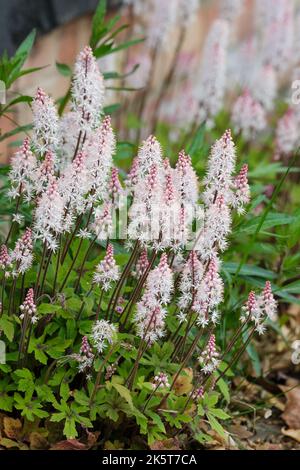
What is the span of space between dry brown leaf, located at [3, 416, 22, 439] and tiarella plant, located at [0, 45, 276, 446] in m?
0.10

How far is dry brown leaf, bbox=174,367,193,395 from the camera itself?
9.02 ft

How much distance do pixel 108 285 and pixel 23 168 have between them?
0.47 meters

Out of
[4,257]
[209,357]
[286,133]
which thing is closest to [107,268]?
[4,257]

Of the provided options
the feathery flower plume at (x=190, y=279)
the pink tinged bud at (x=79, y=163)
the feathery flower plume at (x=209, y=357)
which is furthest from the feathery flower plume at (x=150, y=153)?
the feathery flower plume at (x=209, y=357)

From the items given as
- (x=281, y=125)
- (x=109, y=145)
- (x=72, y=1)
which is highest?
(x=72, y=1)

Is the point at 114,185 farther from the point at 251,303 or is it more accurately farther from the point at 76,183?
the point at 251,303

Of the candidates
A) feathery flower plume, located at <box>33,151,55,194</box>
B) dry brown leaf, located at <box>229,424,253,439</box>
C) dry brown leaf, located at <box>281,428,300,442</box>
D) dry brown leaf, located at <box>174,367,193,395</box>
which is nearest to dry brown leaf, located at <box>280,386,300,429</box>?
dry brown leaf, located at <box>281,428,300,442</box>

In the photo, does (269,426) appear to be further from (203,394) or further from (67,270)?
(67,270)

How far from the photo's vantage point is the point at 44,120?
2496mm
